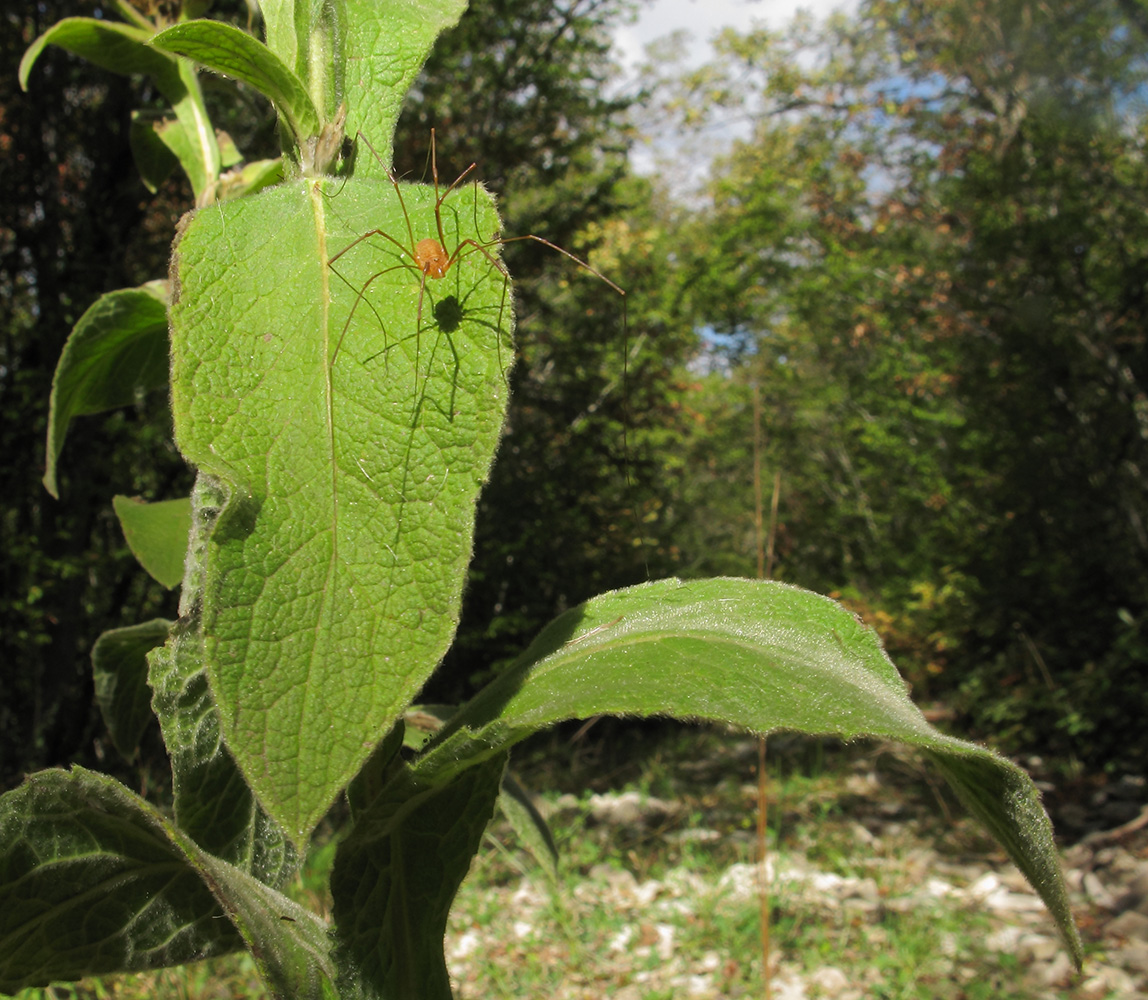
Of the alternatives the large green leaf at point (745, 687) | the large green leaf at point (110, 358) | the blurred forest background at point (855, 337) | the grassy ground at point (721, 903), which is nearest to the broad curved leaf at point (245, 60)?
the large green leaf at point (110, 358)

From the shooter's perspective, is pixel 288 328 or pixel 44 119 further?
pixel 44 119

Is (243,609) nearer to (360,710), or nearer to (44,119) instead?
(360,710)

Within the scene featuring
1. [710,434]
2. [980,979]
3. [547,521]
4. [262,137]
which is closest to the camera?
[980,979]

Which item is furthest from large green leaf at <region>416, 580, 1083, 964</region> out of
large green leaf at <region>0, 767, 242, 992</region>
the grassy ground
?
the grassy ground

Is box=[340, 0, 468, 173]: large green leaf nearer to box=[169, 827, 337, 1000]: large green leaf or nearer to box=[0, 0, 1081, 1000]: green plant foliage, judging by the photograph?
box=[0, 0, 1081, 1000]: green plant foliage

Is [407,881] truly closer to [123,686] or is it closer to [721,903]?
[123,686]

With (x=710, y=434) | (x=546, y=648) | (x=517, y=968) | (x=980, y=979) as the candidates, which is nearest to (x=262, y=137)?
(x=517, y=968)

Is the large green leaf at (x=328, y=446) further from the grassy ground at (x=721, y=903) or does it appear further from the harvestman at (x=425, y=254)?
the grassy ground at (x=721, y=903)
